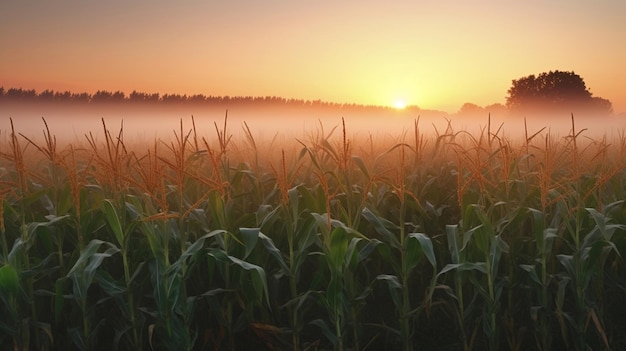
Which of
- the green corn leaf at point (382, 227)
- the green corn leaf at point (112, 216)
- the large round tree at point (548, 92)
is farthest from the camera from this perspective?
the large round tree at point (548, 92)

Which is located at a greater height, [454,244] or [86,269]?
[454,244]

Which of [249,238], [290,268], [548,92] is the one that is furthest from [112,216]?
[548,92]

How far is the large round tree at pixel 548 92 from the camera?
197ft

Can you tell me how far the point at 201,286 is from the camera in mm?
4855

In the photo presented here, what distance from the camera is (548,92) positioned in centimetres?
6028

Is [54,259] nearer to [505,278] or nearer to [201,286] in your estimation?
[201,286]

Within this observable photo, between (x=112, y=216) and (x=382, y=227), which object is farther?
(x=382, y=227)

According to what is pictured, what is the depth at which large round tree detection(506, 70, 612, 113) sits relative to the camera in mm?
60094

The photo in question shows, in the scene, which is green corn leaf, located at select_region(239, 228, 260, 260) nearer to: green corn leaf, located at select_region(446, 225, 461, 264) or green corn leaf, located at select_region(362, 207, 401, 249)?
green corn leaf, located at select_region(362, 207, 401, 249)

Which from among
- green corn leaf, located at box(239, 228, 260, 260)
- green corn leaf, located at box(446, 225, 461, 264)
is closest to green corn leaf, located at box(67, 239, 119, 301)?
green corn leaf, located at box(239, 228, 260, 260)

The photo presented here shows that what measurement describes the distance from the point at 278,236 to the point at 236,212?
39.7 inches

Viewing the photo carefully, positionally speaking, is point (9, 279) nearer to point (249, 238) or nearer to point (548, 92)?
point (249, 238)

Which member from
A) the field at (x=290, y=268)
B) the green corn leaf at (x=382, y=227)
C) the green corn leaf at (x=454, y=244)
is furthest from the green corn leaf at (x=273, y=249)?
the green corn leaf at (x=454, y=244)

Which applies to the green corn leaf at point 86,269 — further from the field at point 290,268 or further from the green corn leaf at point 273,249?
the green corn leaf at point 273,249
